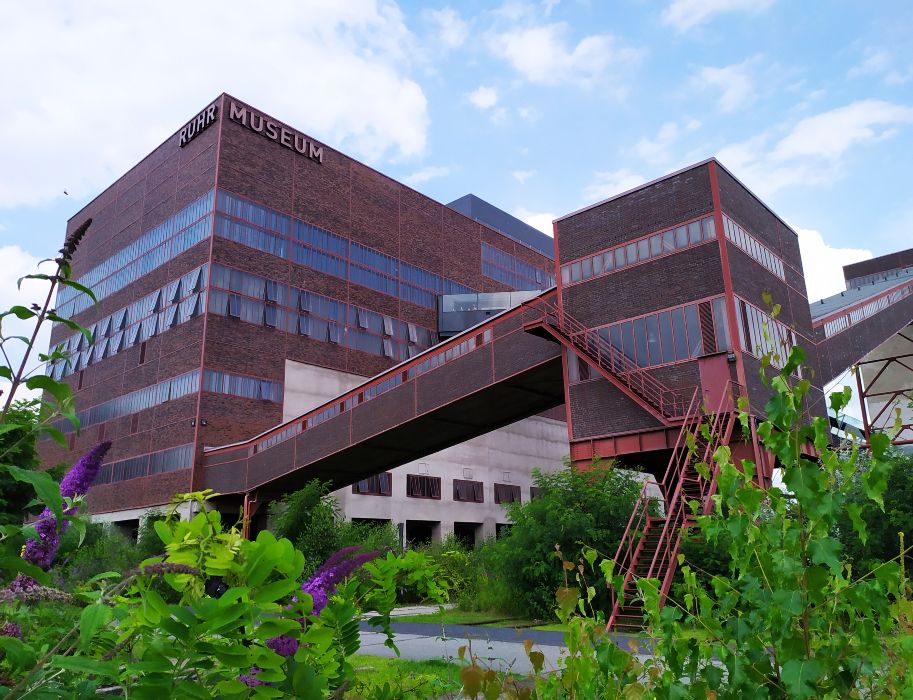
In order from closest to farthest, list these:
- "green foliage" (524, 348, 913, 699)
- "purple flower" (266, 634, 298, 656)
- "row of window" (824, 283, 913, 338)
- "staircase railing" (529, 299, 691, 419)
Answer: "purple flower" (266, 634, 298, 656)
"green foliage" (524, 348, 913, 699)
"staircase railing" (529, 299, 691, 419)
"row of window" (824, 283, 913, 338)

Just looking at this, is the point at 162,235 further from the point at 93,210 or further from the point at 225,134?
the point at 93,210

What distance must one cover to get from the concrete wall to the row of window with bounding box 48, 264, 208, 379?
250 inches

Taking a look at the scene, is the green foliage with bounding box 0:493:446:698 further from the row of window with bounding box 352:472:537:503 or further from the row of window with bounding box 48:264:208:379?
the row of window with bounding box 48:264:208:379

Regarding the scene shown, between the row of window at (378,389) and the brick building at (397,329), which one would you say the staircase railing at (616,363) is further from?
the row of window at (378,389)

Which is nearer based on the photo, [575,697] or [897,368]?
[575,697]

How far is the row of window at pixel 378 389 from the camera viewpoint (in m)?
23.6

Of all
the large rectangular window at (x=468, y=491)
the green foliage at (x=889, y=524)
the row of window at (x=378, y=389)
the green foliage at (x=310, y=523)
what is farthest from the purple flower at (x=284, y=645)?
the large rectangular window at (x=468, y=491)

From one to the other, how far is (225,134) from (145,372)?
46.9 feet

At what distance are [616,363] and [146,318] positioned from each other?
3123 centimetres

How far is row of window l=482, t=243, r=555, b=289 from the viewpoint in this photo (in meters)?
52.6

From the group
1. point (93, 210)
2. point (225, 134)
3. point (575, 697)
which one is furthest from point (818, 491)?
point (93, 210)

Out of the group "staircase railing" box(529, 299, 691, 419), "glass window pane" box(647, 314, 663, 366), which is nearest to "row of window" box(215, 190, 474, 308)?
"staircase railing" box(529, 299, 691, 419)

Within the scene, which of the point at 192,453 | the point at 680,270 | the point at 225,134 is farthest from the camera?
the point at 225,134

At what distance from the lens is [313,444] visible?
29.1 metres
